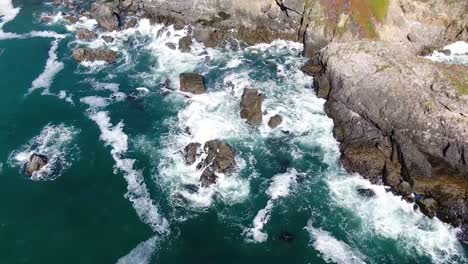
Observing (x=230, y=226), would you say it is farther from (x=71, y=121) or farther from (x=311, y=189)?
(x=71, y=121)

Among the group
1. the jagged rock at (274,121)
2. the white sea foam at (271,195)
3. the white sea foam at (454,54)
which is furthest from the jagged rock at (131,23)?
the white sea foam at (454,54)

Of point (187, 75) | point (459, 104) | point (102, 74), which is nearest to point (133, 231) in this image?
point (187, 75)

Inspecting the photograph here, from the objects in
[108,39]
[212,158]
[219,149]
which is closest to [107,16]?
[108,39]

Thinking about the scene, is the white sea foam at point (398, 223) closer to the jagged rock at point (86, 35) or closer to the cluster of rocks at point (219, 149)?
the cluster of rocks at point (219, 149)

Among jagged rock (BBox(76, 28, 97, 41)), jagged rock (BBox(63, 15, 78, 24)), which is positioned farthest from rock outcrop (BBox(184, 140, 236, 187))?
jagged rock (BBox(63, 15, 78, 24))

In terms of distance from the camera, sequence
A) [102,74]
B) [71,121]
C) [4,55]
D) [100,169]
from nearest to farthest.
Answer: [100,169] → [71,121] → [102,74] → [4,55]

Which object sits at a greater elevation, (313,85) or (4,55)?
(313,85)

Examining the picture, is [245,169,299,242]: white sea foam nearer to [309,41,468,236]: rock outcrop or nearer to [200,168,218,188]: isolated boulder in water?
[200,168,218,188]: isolated boulder in water
